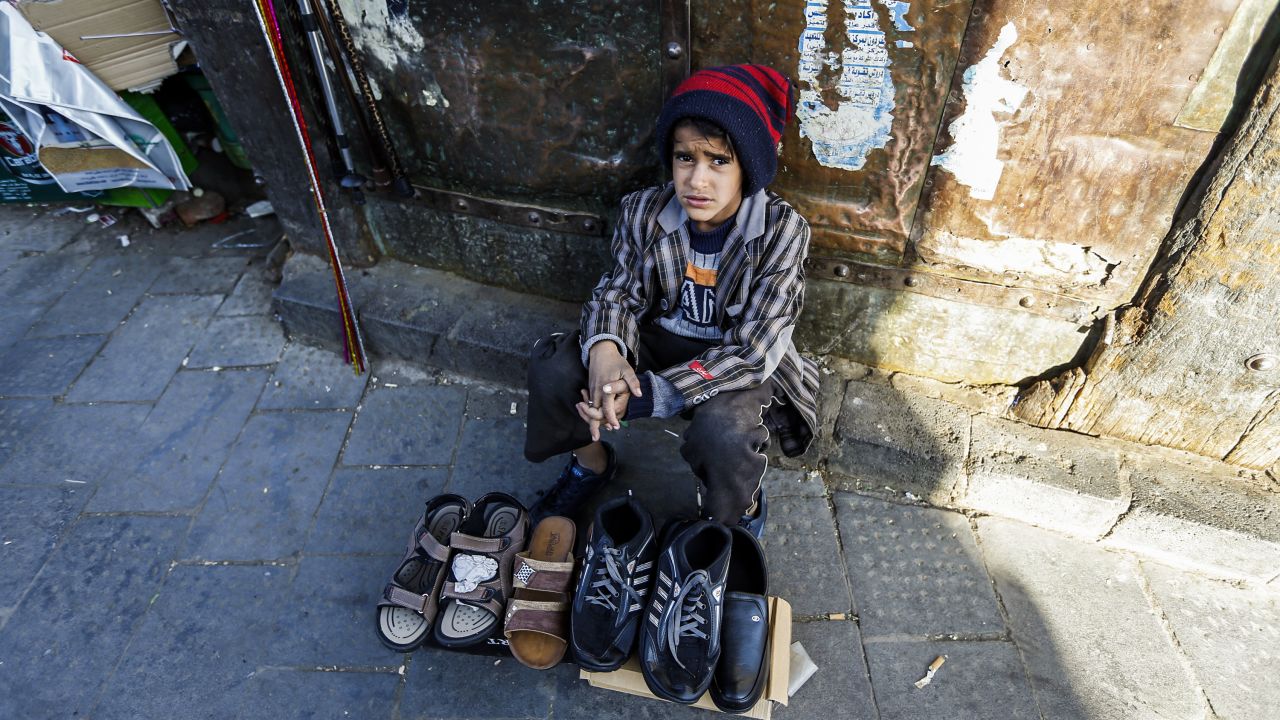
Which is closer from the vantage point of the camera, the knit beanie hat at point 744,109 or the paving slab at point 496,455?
the knit beanie hat at point 744,109

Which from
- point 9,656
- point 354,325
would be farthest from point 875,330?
point 9,656

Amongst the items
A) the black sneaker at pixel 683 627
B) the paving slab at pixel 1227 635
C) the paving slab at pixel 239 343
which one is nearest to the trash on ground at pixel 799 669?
the black sneaker at pixel 683 627

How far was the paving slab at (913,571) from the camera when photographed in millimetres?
2168

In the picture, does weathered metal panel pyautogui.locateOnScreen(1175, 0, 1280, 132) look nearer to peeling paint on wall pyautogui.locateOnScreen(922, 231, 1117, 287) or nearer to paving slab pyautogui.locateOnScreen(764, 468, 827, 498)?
peeling paint on wall pyautogui.locateOnScreen(922, 231, 1117, 287)

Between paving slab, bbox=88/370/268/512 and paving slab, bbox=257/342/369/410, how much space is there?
8 centimetres

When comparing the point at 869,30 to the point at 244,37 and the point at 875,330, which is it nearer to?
the point at 875,330

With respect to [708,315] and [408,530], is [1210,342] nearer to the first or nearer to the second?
[708,315]

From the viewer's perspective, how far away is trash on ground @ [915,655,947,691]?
203 cm

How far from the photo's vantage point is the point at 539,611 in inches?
79.0

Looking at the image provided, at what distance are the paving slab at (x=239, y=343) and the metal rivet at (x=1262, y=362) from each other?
360 cm

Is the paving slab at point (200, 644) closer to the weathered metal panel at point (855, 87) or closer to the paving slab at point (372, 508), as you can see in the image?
the paving slab at point (372, 508)

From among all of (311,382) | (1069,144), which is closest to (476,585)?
(311,382)

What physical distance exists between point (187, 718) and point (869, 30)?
2759mm

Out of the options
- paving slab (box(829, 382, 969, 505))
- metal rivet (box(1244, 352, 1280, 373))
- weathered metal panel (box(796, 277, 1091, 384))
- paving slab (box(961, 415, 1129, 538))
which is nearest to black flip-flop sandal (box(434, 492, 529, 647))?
paving slab (box(829, 382, 969, 505))
